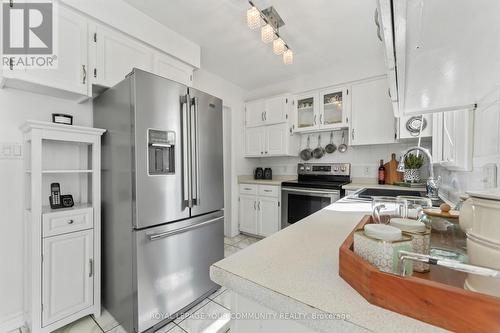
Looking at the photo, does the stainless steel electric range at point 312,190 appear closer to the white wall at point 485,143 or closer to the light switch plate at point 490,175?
the white wall at point 485,143

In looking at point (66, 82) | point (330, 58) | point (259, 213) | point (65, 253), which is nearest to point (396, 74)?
point (66, 82)

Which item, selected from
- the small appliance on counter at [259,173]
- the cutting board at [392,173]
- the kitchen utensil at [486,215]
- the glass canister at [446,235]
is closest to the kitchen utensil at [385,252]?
the kitchen utensil at [486,215]

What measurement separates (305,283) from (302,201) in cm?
244

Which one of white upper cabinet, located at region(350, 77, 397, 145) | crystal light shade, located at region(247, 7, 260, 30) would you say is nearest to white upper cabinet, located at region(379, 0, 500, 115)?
crystal light shade, located at region(247, 7, 260, 30)

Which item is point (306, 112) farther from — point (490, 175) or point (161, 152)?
point (490, 175)

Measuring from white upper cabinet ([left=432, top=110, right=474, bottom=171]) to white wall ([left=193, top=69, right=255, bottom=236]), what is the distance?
2.50 m

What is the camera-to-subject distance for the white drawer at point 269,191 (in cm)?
302

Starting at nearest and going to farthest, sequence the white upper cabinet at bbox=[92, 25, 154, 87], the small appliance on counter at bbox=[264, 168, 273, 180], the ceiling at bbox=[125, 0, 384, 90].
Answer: the white upper cabinet at bbox=[92, 25, 154, 87], the ceiling at bbox=[125, 0, 384, 90], the small appliance on counter at bbox=[264, 168, 273, 180]

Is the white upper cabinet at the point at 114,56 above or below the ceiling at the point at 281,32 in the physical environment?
below

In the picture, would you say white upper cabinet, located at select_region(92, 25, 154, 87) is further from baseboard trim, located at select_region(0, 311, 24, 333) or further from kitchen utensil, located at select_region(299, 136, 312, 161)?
kitchen utensil, located at select_region(299, 136, 312, 161)

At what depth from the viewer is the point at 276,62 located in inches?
110

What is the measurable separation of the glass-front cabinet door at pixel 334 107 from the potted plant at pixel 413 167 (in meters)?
0.86

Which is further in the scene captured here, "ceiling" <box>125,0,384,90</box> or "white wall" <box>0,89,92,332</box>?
"ceiling" <box>125,0,384,90</box>

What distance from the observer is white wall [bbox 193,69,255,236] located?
10.2 feet
